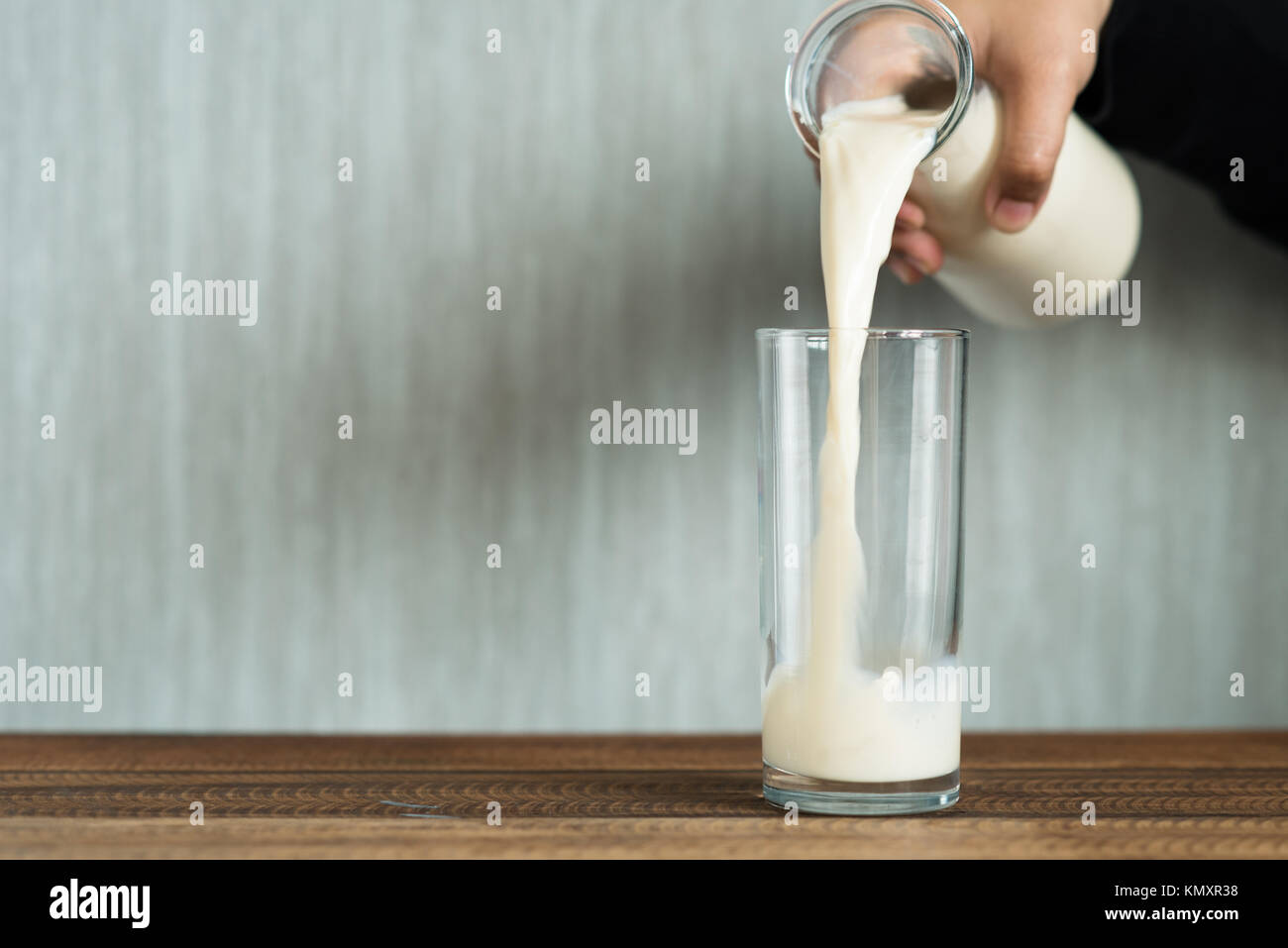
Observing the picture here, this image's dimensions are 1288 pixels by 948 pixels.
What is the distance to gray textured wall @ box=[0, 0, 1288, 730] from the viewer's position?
0.79 meters

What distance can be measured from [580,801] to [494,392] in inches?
13.3

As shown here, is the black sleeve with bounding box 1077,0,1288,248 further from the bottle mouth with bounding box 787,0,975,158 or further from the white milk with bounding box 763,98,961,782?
the white milk with bounding box 763,98,961,782

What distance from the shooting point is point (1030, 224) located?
600mm

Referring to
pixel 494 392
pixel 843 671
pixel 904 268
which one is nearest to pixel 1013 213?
pixel 904 268

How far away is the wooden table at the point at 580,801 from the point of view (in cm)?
47

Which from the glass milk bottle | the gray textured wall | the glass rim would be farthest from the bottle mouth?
the gray textured wall

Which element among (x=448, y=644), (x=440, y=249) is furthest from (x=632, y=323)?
(x=448, y=644)

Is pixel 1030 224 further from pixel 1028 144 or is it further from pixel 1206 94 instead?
pixel 1206 94
